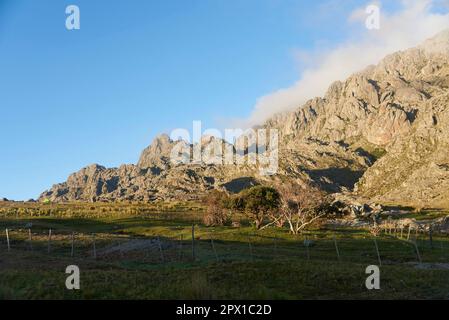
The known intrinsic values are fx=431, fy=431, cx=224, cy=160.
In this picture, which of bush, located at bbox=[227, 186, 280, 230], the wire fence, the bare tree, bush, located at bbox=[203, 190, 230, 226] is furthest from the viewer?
bush, located at bbox=[203, 190, 230, 226]

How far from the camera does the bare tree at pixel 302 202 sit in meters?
66.7

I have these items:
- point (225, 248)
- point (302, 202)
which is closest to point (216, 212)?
point (302, 202)

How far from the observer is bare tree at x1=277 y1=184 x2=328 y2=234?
66.7m

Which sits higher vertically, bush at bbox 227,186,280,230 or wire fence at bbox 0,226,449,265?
bush at bbox 227,186,280,230

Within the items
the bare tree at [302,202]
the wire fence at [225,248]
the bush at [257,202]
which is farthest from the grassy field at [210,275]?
the bush at [257,202]

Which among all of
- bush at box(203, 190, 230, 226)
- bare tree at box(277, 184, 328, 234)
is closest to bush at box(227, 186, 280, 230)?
bush at box(203, 190, 230, 226)

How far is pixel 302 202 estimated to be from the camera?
6681cm

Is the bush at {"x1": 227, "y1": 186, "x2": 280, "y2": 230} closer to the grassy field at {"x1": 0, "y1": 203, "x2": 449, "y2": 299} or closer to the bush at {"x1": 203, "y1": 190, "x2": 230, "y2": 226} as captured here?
the bush at {"x1": 203, "y1": 190, "x2": 230, "y2": 226}

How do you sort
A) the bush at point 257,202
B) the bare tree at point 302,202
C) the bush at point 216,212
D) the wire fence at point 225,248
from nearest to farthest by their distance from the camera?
the wire fence at point 225,248, the bare tree at point 302,202, the bush at point 257,202, the bush at point 216,212

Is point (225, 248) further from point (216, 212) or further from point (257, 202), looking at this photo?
point (216, 212)

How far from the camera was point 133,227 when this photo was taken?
73.1 metres

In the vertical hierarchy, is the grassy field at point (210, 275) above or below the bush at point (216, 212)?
below

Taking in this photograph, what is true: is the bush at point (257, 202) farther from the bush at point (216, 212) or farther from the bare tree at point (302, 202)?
the bare tree at point (302, 202)
